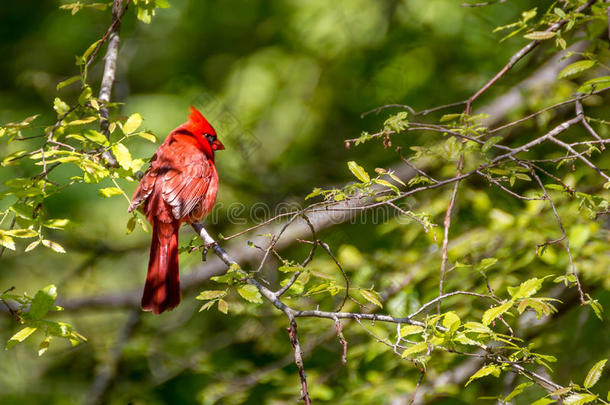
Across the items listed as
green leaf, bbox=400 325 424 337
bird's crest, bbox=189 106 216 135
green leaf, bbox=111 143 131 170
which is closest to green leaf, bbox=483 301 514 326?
green leaf, bbox=400 325 424 337

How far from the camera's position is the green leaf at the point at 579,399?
5.42 feet

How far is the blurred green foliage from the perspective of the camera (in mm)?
3562

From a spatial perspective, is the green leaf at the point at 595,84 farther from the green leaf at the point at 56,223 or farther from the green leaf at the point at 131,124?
the green leaf at the point at 56,223

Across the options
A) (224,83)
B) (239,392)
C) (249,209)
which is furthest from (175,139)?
(224,83)

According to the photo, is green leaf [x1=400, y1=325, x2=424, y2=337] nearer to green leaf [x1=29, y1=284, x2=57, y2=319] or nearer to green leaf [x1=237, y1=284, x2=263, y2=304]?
green leaf [x1=237, y1=284, x2=263, y2=304]

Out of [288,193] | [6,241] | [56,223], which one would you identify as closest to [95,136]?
[56,223]

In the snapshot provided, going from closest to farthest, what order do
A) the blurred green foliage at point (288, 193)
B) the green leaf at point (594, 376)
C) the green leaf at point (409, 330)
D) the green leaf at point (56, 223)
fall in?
1. the green leaf at point (594, 376)
2. the green leaf at point (409, 330)
3. the green leaf at point (56, 223)
4. the blurred green foliage at point (288, 193)

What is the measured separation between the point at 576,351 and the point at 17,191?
11.3ft

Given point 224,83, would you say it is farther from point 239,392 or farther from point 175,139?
point 239,392

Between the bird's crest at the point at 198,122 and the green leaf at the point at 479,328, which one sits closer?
the green leaf at the point at 479,328

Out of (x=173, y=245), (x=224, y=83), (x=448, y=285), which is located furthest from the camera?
(x=224, y=83)

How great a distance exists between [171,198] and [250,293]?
126 cm

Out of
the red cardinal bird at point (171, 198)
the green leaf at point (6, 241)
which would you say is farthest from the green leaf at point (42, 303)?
the red cardinal bird at point (171, 198)

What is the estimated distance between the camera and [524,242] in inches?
135
